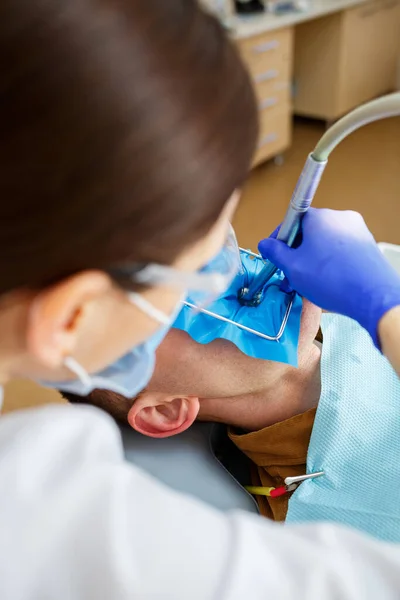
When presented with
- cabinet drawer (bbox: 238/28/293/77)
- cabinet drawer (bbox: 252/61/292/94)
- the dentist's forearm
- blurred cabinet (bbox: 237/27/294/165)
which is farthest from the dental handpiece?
cabinet drawer (bbox: 252/61/292/94)

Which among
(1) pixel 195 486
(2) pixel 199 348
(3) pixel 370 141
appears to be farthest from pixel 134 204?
(3) pixel 370 141

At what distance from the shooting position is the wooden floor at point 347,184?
9.68 feet

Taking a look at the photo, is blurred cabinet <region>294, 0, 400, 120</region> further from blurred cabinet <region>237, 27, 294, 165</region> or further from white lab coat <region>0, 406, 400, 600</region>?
white lab coat <region>0, 406, 400, 600</region>

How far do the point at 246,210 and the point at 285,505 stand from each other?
2.21 m

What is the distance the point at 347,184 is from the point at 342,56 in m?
0.94

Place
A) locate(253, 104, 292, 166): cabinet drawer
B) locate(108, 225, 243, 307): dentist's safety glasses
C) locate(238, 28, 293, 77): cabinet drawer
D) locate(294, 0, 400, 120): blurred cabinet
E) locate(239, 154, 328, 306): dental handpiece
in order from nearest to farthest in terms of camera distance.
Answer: locate(108, 225, 243, 307): dentist's safety glasses
locate(239, 154, 328, 306): dental handpiece
locate(238, 28, 293, 77): cabinet drawer
locate(253, 104, 292, 166): cabinet drawer
locate(294, 0, 400, 120): blurred cabinet

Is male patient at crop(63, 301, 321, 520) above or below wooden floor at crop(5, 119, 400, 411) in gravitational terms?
above

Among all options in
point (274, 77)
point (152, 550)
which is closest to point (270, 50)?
point (274, 77)

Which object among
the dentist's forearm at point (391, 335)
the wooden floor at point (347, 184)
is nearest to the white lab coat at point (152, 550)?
the dentist's forearm at point (391, 335)

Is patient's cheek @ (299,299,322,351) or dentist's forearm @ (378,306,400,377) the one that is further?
patient's cheek @ (299,299,322,351)

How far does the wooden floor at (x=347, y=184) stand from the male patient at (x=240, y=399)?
158 centimetres

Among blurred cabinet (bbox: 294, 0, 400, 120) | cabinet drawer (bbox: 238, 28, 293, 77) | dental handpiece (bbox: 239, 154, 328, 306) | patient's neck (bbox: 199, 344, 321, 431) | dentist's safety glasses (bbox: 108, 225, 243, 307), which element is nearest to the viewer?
dentist's safety glasses (bbox: 108, 225, 243, 307)

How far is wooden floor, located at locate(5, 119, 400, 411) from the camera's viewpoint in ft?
9.68

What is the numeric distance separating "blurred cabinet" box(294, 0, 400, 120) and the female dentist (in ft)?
11.4
